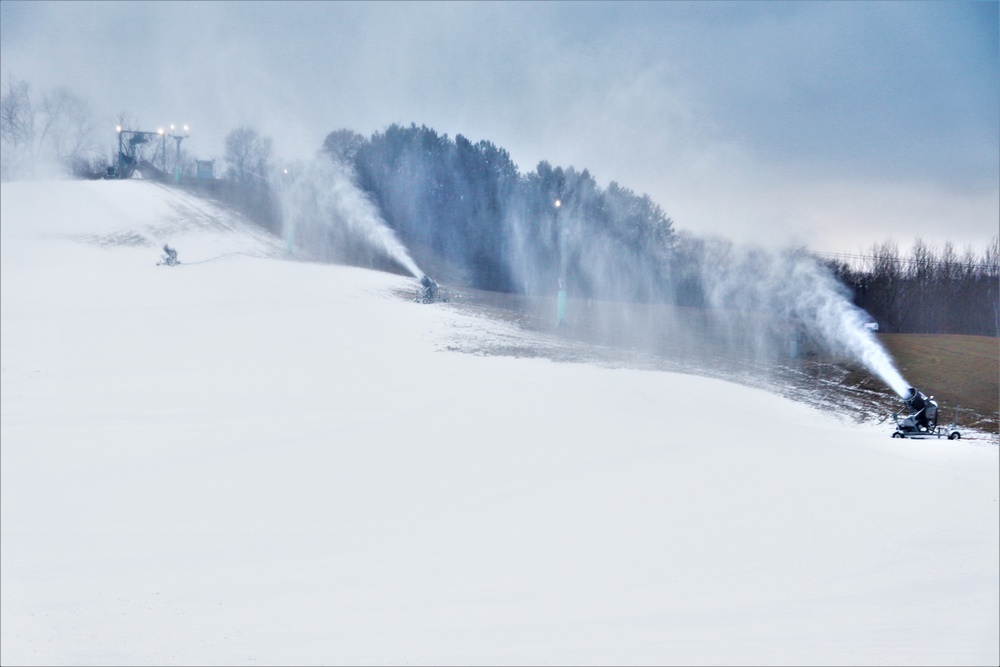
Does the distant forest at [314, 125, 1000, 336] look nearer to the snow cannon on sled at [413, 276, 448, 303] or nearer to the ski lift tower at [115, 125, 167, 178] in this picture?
the snow cannon on sled at [413, 276, 448, 303]

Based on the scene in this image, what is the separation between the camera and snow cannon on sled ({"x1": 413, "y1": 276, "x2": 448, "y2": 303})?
22.3 feet

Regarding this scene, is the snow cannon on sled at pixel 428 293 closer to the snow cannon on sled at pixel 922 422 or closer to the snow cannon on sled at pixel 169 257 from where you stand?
the snow cannon on sled at pixel 169 257

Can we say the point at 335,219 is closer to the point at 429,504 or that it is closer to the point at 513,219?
the point at 513,219

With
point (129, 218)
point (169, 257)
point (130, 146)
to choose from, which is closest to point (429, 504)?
point (169, 257)

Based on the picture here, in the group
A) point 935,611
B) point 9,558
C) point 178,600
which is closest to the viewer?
point 935,611

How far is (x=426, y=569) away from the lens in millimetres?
4891

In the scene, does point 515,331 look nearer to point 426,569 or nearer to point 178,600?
point 426,569

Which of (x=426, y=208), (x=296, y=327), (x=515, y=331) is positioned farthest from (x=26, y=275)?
(x=515, y=331)

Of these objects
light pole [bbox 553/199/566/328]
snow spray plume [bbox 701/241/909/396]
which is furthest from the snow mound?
snow spray plume [bbox 701/241/909/396]

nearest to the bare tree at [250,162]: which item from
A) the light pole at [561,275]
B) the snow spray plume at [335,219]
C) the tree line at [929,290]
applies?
the snow spray plume at [335,219]

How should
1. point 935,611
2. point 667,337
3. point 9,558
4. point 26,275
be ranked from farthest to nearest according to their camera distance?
1. point 26,275
2. point 667,337
3. point 9,558
4. point 935,611

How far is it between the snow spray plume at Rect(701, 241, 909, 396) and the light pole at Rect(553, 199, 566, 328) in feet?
3.50

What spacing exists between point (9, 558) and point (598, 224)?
484 centimetres

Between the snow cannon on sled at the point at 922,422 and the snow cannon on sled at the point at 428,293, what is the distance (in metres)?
3.59
